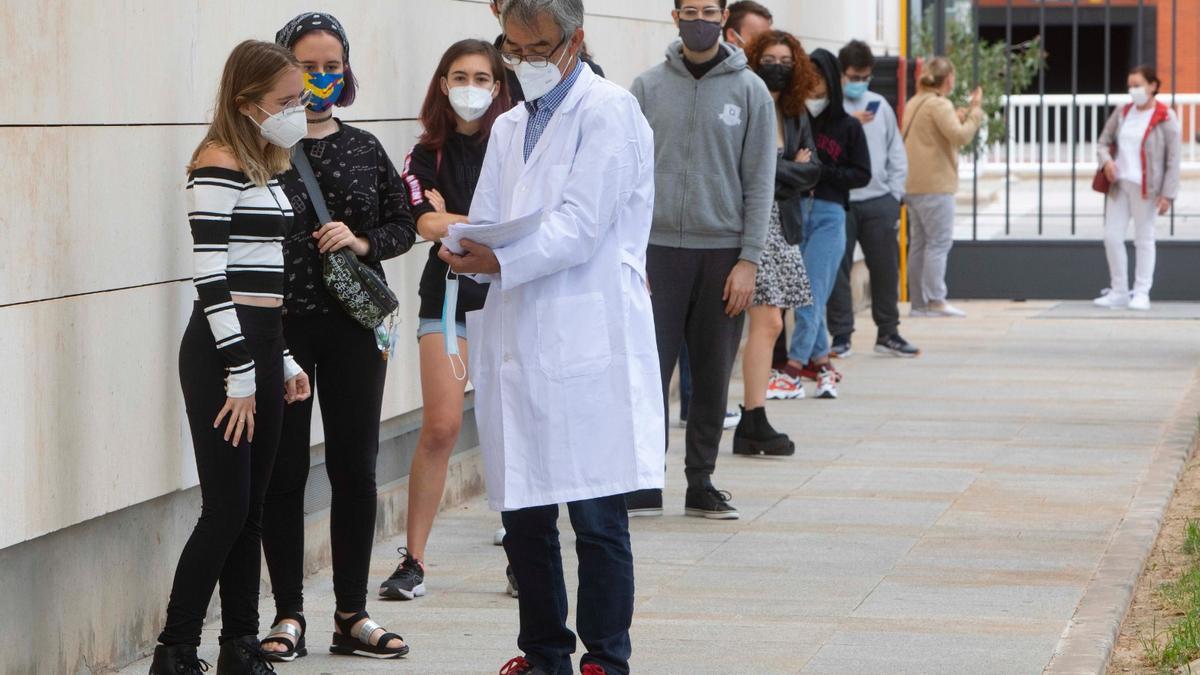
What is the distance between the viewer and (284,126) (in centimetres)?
466

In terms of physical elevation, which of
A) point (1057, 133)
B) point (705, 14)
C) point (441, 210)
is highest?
point (705, 14)

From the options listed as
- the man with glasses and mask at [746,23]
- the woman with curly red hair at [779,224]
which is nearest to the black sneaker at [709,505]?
the woman with curly red hair at [779,224]

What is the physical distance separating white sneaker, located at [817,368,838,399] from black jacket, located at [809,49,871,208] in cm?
108

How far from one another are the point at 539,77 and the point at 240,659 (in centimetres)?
169

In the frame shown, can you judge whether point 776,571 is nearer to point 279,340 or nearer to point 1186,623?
point 1186,623

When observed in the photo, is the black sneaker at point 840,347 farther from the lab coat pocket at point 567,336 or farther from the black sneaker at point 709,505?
the lab coat pocket at point 567,336

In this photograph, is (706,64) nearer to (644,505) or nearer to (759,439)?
(644,505)

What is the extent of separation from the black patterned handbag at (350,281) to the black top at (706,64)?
88.6 inches

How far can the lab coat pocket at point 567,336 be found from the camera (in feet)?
14.3

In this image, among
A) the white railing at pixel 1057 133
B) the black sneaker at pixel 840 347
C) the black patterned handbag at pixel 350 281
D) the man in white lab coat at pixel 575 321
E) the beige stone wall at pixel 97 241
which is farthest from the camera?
the white railing at pixel 1057 133

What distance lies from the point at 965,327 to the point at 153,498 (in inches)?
369

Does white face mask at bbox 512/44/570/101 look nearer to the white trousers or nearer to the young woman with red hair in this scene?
the young woman with red hair

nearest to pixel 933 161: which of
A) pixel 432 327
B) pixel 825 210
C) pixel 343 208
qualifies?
pixel 825 210

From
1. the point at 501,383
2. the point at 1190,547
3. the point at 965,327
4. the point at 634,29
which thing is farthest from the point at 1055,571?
the point at 965,327
